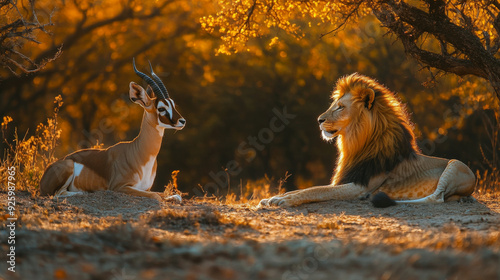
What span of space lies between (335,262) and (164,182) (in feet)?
63.0

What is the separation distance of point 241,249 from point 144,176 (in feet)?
17.2

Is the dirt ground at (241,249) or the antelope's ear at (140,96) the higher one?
the antelope's ear at (140,96)

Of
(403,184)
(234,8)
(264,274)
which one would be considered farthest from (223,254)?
(234,8)

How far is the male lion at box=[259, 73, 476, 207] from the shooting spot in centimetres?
849

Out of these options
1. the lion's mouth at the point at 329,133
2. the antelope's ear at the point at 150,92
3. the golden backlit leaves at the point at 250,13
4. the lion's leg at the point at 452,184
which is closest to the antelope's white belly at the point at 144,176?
the antelope's ear at the point at 150,92

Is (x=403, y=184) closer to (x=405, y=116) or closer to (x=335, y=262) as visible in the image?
(x=405, y=116)

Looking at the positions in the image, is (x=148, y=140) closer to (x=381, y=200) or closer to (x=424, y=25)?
(x=381, y=200)

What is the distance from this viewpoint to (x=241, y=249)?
13.2 ft

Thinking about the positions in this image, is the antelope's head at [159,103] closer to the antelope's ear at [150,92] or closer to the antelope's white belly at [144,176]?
the antelope's ear at [150,92]

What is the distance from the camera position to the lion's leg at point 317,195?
27.7ft

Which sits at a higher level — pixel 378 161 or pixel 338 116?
pixel 338 116

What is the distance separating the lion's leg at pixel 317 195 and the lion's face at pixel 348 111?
0.85 m

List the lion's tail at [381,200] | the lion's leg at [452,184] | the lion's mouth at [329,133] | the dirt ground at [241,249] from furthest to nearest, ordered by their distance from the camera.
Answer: the lion's mouth at [329,133] → the lion's leg at [452,184] → the lion's tail at [381,200] → the dirt ground at [241,249]

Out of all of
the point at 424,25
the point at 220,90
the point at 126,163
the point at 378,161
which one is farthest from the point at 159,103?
the point at 220,90
